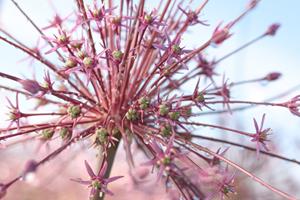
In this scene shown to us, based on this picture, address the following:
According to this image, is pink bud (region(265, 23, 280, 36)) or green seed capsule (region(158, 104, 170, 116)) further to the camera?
pink bud (region(265, 23, 280, 36))

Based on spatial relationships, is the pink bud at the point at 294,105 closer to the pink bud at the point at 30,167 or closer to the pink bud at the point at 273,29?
the pink bud at the point at 273,29

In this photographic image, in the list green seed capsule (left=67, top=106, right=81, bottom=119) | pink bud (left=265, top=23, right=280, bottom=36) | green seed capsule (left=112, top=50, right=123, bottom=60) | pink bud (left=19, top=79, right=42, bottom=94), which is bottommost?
green seed capsule (left=67, top=106, right=81, bottom=119)

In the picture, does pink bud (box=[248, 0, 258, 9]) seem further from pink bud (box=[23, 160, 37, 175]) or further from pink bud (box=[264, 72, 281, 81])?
pink bud (box=[23, 160, 37, 175])

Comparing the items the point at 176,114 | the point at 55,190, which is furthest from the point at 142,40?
the point at 55,190

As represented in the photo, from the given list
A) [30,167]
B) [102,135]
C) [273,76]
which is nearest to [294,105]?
[273,76]

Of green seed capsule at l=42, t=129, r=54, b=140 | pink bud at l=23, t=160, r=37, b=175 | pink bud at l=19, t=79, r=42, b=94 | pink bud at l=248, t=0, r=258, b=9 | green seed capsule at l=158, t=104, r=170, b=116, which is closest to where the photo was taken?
pink bud at l=23, t=160, r=37, b=175

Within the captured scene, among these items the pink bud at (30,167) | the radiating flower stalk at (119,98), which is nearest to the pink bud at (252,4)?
the radiating flower stalk at (119,98)

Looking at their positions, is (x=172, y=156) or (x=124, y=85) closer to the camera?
(x=172, y=156)

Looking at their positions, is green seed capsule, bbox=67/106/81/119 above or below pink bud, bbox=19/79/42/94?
below

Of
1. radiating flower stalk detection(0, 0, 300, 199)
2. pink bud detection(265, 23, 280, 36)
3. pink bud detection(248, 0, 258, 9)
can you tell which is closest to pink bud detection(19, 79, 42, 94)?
radiating flower stalk detection(0, 0, 300, 199)

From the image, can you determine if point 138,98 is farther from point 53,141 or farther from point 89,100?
point 53,141

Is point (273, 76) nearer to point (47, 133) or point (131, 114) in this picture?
point (131, 114)
